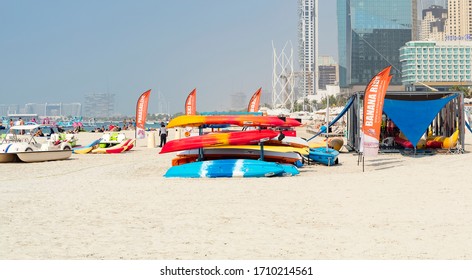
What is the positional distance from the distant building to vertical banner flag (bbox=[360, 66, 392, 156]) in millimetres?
175865

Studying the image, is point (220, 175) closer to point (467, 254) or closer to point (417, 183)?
point (417, 183)

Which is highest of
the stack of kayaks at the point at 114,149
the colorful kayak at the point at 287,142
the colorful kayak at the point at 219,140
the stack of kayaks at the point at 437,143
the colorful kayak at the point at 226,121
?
the colorful kayak at the point at 226,121

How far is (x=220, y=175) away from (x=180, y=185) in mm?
1944

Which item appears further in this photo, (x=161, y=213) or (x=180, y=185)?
(x=180, y=185)

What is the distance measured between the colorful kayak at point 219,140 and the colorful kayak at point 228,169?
0.83 metres

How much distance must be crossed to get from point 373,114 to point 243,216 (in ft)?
29.7

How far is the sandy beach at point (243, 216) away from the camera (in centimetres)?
720

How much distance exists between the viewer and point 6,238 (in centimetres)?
795

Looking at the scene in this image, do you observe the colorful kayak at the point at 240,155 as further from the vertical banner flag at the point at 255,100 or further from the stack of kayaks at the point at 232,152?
the vertical banner flag at the point at 255,100

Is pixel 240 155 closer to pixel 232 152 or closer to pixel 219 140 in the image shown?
pixel 232 152

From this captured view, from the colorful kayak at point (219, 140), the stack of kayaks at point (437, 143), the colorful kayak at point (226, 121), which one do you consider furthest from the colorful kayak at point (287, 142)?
the stack of kayaks at point (437, 143)

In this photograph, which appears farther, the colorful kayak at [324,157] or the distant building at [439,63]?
the distant building at [439,63]

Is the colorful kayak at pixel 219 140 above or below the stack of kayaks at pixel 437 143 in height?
above
